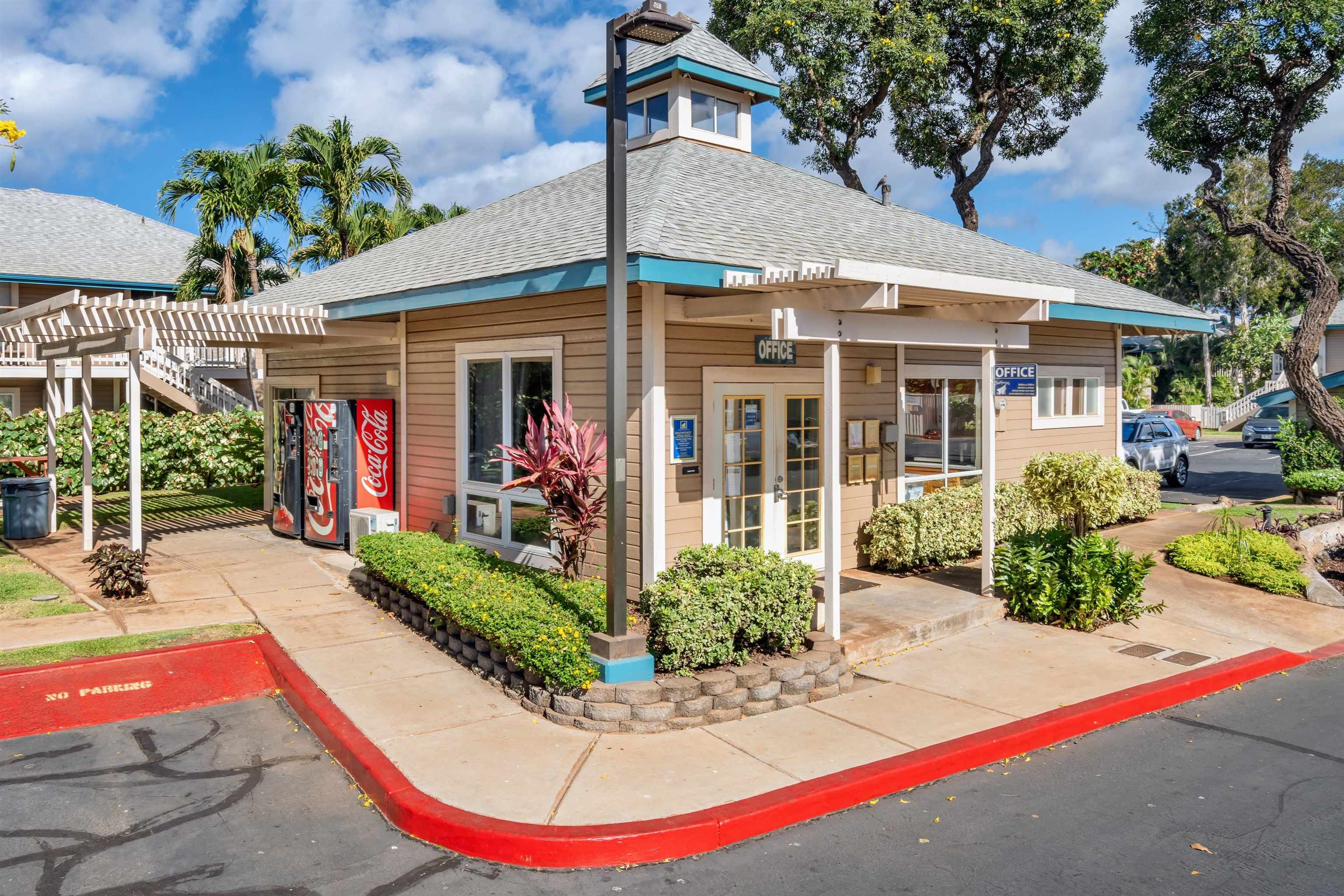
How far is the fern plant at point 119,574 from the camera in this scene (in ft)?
30.0

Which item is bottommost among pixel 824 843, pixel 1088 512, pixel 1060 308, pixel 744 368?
pixel 824 843

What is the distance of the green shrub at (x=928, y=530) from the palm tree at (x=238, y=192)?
1741 cm

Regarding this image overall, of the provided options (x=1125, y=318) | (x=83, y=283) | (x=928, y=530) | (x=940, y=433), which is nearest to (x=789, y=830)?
(x=928, y=530)

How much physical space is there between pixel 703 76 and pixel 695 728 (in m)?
9.25

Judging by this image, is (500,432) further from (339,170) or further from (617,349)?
(339,170)

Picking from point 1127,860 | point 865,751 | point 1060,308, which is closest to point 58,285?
point 1060,308

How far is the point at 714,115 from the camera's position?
13.0 m

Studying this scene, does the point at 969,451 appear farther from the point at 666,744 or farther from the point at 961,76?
the point at 961,76

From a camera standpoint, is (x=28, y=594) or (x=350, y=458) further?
(x=350, y=458)

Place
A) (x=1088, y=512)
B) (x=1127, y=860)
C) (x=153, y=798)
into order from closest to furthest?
(x=1127, y=860) < (x=153, y=798) < (x=1088, y=512)

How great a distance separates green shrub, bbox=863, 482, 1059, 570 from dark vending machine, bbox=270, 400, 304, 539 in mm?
7430

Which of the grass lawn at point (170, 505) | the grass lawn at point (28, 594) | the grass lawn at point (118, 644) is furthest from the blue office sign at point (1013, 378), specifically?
the grass lawn at point (170, 505)

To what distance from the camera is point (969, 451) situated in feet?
39.7

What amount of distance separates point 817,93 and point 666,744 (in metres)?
23.2
